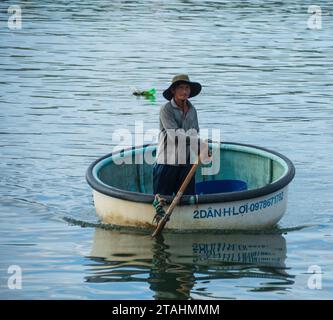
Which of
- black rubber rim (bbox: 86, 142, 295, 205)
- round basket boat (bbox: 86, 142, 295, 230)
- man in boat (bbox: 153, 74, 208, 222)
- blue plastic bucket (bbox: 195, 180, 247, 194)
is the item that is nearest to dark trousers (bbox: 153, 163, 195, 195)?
man in boat (bbox: 153, 74, 208, 222)

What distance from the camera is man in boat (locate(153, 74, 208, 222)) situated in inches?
541

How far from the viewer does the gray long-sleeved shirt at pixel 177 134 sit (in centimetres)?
1380

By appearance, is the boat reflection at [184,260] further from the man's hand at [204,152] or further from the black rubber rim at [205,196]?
the man's hand at [204,152]

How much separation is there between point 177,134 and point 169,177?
2.18ft

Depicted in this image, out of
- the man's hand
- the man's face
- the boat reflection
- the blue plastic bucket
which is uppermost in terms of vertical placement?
the man's face

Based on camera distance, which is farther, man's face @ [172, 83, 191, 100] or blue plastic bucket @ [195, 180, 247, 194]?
blue plastic bucket @ [195, 180, 247, 194]

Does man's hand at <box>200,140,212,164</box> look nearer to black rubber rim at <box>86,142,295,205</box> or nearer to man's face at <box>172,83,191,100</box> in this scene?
black rubber rim at <box>86,142,295,205</box>

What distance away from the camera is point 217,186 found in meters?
16.0

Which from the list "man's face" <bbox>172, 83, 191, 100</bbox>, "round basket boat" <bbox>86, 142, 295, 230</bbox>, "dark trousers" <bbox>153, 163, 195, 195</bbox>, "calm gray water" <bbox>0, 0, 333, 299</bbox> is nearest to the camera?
"calm gray water" <bbox>0, 0, 333, 299</bbox>

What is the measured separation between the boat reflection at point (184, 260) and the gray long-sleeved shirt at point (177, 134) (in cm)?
108

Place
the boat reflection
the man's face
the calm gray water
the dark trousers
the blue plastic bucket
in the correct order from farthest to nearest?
the blue plastic bucket
the dark trousers
the man's face
the calm gray water
the boat reflection

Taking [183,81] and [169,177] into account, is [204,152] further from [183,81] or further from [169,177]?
[183,81]

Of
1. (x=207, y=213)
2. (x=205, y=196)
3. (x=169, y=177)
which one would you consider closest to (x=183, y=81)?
(x=169, y=177)

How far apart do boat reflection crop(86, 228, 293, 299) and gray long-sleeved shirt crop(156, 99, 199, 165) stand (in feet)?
3.53
